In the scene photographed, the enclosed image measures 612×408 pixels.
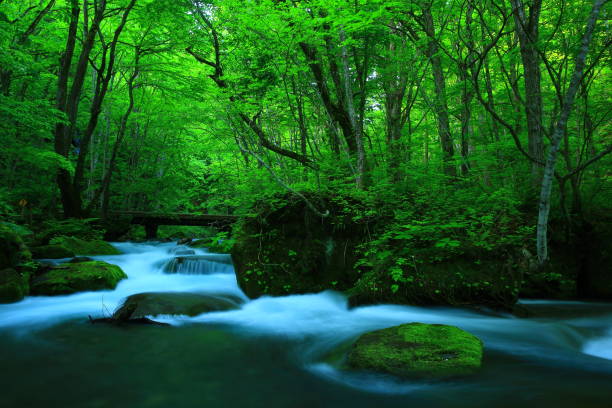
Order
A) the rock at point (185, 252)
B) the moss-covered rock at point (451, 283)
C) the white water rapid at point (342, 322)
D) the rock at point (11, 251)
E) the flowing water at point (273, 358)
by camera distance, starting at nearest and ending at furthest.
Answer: the flowing water at point (273, 358) → the white water rapid at point (342, 322) → the moss-covered rock at point (451, 283) → the rock at point (11, 251) → the rock at point (185, 252)

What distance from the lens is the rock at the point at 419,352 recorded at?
3.09 meters

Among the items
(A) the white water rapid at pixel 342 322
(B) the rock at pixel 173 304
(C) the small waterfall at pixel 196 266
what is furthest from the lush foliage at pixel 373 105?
(C) the small waterfall at pixel 196 266

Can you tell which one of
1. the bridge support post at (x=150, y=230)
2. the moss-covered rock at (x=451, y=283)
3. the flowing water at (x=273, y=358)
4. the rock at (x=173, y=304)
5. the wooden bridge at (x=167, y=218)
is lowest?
the flowing water at (x=273, y=358)

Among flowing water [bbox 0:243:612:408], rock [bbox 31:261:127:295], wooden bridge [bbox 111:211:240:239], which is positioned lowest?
flowing water [bbox 0:243:612:408]

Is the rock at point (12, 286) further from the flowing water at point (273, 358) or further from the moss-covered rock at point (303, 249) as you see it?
the moss-covered rock at point (303, 249)

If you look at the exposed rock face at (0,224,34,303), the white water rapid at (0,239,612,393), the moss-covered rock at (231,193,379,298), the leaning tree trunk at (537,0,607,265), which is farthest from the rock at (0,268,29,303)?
the leaning tree trunk at (537,0,607,265)

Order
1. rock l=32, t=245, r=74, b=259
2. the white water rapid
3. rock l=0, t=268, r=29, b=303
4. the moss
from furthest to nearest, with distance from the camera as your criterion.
A: 1. the moss
2. rock l=32, t=245, r=74, b=259
3. rock l=0, t=268, r=29, b=303
4. the white water rapid

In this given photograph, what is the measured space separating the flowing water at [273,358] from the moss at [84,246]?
3.84 metres

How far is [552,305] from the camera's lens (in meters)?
5.80

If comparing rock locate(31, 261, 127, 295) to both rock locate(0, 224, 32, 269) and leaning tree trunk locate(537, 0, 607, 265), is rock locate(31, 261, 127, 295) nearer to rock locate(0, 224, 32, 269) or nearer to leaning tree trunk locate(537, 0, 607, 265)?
rock locate(0, 224, 32, 269)

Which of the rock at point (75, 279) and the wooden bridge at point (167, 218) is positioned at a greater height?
the wooden bridge at point (167, 218)

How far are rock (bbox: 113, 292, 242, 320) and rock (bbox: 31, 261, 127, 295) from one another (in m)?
1.45

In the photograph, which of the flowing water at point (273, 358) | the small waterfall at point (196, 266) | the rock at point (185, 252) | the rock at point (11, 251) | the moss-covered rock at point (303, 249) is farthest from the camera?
the rock at point (185, 252)

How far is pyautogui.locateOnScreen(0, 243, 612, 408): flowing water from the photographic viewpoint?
291 cm
